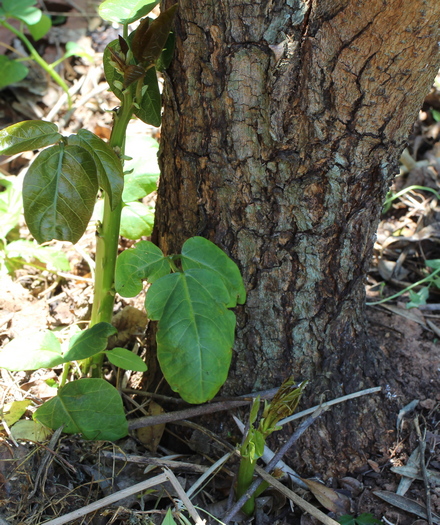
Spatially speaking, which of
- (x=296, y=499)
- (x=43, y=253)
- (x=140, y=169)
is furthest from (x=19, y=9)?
(x=296, y=499)

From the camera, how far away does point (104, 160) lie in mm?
1105

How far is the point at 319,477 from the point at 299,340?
0.41 m

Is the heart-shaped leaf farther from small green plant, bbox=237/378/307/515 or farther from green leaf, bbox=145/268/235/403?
small green plant, bbox=237/378/307/515

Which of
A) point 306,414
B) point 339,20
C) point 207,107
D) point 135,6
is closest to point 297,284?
point 306,414

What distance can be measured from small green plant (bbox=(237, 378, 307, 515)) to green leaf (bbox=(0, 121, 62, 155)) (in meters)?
0.75

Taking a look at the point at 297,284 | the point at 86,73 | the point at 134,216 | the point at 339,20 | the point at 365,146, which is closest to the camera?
the point at 339,20

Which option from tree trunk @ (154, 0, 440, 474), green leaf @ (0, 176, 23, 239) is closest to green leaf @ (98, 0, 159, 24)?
tree trunk @ (154, 0, 440, 474)

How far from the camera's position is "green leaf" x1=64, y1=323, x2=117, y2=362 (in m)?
1.26

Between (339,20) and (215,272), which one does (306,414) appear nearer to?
(215,272)

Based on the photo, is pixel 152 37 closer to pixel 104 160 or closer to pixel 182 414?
pixel 104 160

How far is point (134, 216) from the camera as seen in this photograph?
1506mm

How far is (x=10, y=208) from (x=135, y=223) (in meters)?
0.83

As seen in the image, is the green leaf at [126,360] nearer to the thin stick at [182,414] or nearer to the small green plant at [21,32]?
the thin stick at [182,414]

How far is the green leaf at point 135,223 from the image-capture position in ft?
4.91
